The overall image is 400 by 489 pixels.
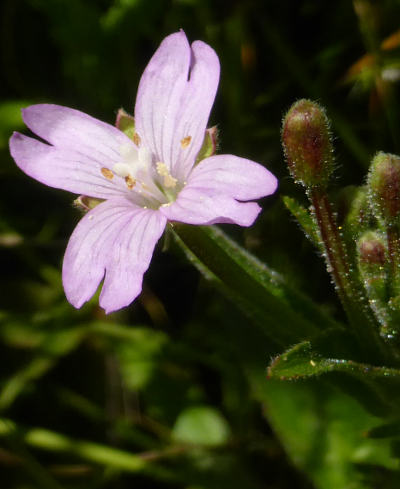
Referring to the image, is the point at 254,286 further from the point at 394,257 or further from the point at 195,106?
the point at 195,106

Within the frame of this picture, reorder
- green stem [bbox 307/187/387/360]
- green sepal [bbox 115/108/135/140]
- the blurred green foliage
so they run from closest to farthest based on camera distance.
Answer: green stem [bbox 307/187/387/360]
green sepal [bbox 115/108/135/140]
the blurred green foliage

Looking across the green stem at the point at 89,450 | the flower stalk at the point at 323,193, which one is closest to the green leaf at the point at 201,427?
the green stem at the point at 89,450

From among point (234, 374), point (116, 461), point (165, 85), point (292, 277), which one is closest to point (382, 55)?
point (292, 277)

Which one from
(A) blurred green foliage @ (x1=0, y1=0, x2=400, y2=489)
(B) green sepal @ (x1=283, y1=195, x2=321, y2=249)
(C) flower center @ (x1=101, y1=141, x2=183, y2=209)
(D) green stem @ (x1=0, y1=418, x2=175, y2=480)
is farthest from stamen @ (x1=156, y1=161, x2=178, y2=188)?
(D) green stem @ (x1=0, y1=418, x2=175, y2=480)

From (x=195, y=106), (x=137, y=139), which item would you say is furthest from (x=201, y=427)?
(x=195, y=106)

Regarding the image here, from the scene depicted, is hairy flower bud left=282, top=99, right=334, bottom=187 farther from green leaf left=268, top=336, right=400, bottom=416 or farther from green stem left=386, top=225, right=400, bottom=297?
green leaf left=268, top=336, right=400, bottom=416

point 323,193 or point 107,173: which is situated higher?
point 107,173
